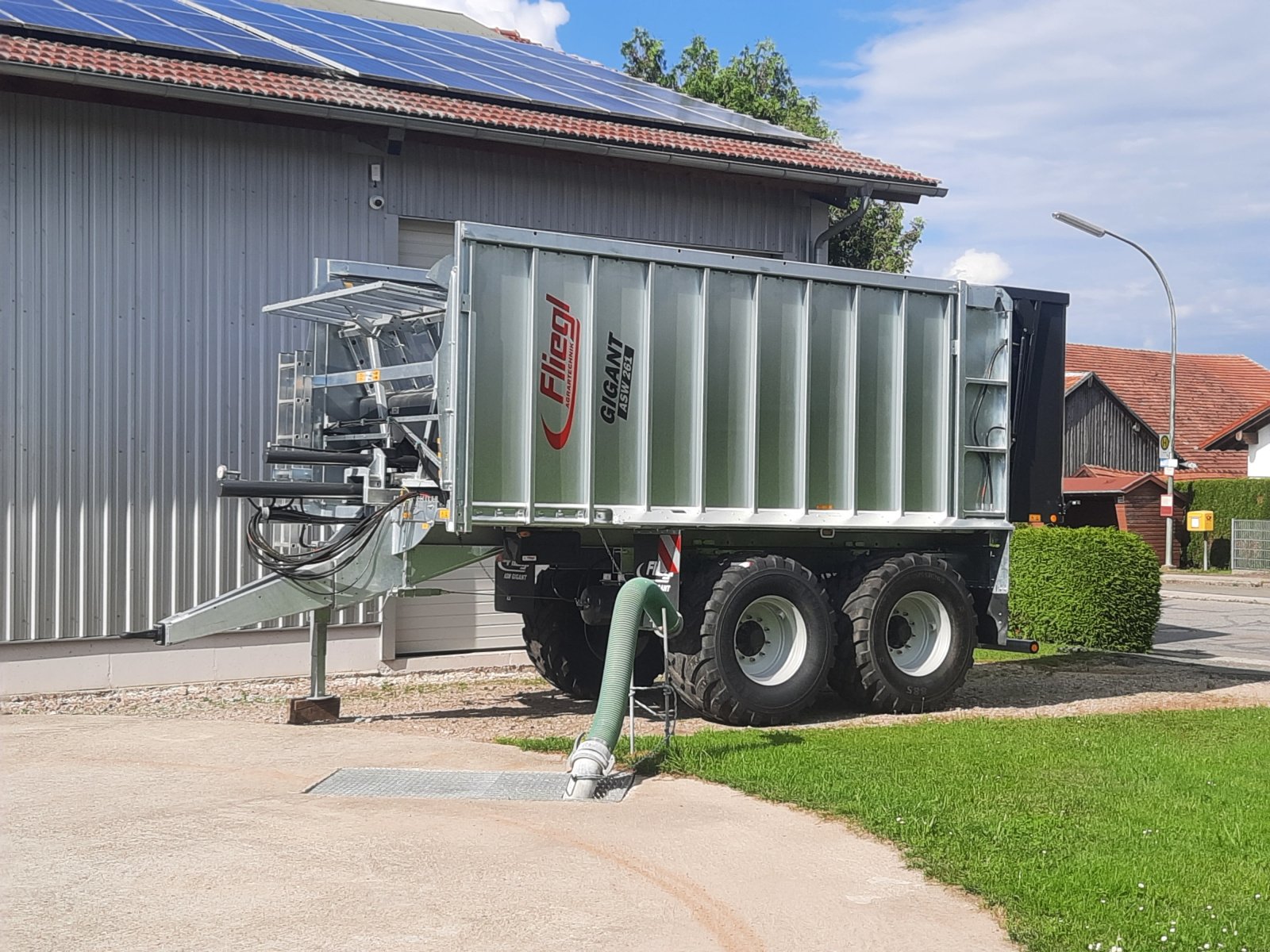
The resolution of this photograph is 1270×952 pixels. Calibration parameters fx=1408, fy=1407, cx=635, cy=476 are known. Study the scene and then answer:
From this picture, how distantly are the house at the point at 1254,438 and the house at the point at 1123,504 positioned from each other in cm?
649

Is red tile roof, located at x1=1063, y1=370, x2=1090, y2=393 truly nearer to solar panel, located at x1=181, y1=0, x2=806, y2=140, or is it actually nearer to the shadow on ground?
solar panel, located at x1=181, y1=0, x2=806, y2=140

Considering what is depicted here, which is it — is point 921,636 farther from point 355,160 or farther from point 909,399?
point 355,160

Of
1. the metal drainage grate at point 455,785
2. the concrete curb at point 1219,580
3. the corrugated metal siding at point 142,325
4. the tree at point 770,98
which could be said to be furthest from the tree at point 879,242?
the metal drainage grate at point 455,785

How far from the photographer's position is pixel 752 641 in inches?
436

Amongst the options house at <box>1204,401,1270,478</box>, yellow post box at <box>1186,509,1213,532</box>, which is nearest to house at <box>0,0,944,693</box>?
yellow post box at <box>1186,509,1213,532</box>

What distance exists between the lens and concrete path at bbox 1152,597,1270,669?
16.7 m

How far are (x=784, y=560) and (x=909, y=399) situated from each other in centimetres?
190

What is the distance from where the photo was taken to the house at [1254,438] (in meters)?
42.2

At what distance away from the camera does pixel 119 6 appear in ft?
47.2

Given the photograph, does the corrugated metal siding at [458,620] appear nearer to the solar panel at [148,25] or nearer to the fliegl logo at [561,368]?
the fliegl logo at [561,368]

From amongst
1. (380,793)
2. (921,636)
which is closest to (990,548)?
(921,636)

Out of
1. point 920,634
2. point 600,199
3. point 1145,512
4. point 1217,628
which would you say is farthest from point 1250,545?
point 920,634

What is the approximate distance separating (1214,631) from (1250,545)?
17.6m

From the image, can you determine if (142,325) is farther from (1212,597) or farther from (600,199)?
(1212,597)
